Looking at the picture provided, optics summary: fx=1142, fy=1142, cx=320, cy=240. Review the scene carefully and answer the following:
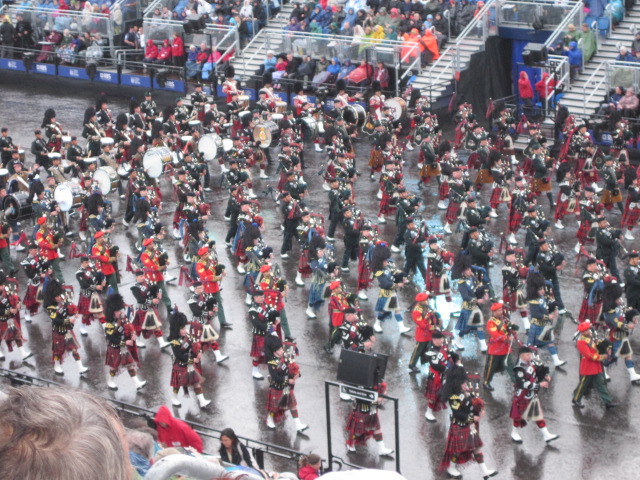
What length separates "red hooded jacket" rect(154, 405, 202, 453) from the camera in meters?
7.85

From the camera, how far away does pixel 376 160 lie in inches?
1118

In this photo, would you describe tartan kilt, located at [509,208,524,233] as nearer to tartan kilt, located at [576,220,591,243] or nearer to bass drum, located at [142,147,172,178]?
tartan kilt, located at [576,220,591,243]

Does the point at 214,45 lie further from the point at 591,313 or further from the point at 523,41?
the point at 591,313

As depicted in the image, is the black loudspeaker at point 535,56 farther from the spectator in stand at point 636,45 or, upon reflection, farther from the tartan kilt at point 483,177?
the tartan kilt at point 483,177

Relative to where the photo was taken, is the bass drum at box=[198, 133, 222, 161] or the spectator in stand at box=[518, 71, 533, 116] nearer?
the bass drum at box=[198, 133, 222, 161]

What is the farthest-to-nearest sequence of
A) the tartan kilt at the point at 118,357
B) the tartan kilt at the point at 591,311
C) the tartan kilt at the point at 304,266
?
the tartan kilt at the point at 304,266
the tartan kilt at the point at 591,311
the tartan kilt at the point at 118,357

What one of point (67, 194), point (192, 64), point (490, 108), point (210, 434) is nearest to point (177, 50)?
point (192, 64)

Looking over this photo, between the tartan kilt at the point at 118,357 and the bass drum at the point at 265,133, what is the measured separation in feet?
39.8

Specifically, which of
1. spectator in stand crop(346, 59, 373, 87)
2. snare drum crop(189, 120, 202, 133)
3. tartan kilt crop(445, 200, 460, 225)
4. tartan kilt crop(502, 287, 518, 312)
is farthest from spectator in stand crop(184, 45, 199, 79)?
tartan kilt crop(502, 287, 518, 312)

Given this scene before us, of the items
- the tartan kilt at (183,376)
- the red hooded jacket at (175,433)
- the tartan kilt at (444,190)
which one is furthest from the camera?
the tartan kilt at (444,190)

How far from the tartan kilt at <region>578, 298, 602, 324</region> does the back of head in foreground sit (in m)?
17.1

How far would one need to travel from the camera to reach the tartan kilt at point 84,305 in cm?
1973

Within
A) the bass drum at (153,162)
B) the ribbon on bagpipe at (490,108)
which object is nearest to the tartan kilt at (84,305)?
the bass drum at (153,162)

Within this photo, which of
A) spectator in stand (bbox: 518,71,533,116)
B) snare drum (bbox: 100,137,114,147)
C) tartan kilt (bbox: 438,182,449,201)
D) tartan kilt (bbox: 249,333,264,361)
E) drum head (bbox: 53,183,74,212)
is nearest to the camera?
tartan kilt (bbox: 249,333,264,361)
